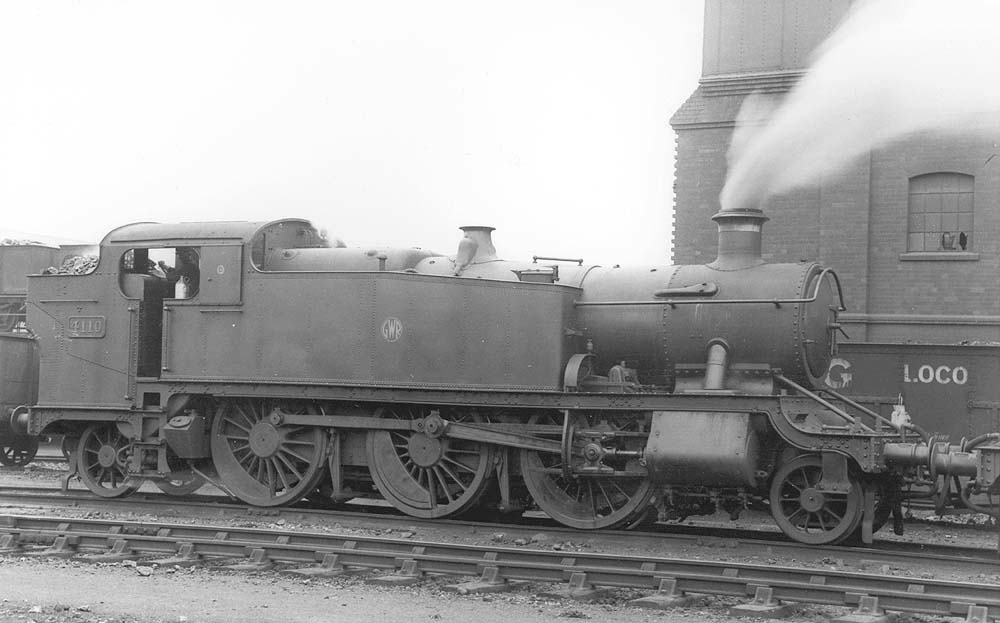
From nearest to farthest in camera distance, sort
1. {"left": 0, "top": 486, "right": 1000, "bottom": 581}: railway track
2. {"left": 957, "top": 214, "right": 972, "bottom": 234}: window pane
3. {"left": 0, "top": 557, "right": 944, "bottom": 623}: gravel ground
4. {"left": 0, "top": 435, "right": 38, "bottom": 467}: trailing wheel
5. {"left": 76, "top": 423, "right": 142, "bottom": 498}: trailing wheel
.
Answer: {"left": 0, "top": 557, "right": 944, "bottom": 623}: gravel ground → {"left": 0, "top": 486, "right": 1000, "bottom": 581}: railway track → {"left": 76, "top": 423, "right": 142, "bottom": 498}: trailing wheel → {"left": 0, "top": 435, "right": 38, "bottom": 467}: trailing wheel → {"left": 957, "top": 214, "right": 972, "bottom": 234}: window pane

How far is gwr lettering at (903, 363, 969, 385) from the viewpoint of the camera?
13.7 meters

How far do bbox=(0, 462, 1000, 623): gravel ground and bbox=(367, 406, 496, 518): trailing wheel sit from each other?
264 cm

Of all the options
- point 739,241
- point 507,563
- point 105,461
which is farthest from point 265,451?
point 739,241

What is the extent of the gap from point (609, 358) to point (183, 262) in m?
5.08

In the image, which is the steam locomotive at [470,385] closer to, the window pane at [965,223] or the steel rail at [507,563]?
the steel rail at [507,563]

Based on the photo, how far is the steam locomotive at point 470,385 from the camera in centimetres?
995

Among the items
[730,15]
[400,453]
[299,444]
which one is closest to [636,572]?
[400,453]

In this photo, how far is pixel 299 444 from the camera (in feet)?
38.7

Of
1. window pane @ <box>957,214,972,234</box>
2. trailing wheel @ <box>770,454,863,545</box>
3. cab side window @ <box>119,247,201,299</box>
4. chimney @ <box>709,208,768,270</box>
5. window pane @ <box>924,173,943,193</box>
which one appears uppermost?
window pane @ <box>924,173,943,193</box>

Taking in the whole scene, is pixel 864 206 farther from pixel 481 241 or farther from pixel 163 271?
pixel 163 271

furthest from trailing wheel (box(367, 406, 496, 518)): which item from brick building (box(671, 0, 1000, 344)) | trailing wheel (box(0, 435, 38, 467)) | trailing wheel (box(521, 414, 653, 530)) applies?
brick building (box(671, 0, 1000, 344))

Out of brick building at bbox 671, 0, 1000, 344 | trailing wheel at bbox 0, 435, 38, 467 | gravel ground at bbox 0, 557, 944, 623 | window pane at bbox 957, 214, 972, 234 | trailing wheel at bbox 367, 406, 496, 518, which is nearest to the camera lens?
gravel ground at bbox 0, 557, 944, 623

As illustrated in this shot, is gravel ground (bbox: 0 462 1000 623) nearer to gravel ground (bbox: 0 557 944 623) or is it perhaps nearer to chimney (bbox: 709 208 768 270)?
gravel ground (bbox: 0 557 944 623)

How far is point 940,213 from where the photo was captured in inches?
648
